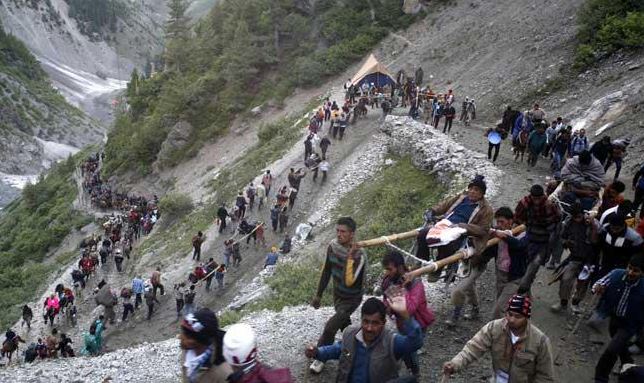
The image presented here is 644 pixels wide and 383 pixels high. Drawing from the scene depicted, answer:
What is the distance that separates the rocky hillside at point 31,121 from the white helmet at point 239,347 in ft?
244

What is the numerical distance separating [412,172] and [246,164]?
1508cm

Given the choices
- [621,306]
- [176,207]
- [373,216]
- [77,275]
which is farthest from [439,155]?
[176,207]

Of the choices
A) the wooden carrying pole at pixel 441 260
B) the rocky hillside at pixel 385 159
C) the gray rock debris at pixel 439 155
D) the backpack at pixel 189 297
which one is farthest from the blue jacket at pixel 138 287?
the wooden carrying pole at pixel 441 260

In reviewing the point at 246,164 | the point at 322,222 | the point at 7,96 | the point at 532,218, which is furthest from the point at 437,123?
the point at 7,96

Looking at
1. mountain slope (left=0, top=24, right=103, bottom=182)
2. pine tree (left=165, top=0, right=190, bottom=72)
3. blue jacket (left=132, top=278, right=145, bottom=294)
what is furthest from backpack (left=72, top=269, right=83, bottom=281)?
mountain slope (left=0, top=24, right=103, bottom=182)

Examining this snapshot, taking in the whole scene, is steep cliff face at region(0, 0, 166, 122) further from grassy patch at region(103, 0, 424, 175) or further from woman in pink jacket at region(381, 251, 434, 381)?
woman in pink jacket at region(381, 251, 434, 381)

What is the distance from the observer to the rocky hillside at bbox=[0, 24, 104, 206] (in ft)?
256

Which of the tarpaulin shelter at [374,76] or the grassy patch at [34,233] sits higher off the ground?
the tarpaulin shelter at [374,76]

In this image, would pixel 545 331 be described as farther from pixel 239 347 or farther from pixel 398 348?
pixel 239 347

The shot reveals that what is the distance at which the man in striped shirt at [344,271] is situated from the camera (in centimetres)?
625

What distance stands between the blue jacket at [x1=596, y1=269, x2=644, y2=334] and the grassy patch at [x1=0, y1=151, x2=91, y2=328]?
28.2 m

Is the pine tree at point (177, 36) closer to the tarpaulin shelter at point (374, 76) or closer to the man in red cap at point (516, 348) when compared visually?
the tarpaulin shelter at point (374, 76)

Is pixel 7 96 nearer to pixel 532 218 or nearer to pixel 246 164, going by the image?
pixel 246 164

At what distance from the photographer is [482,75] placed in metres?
31.7
